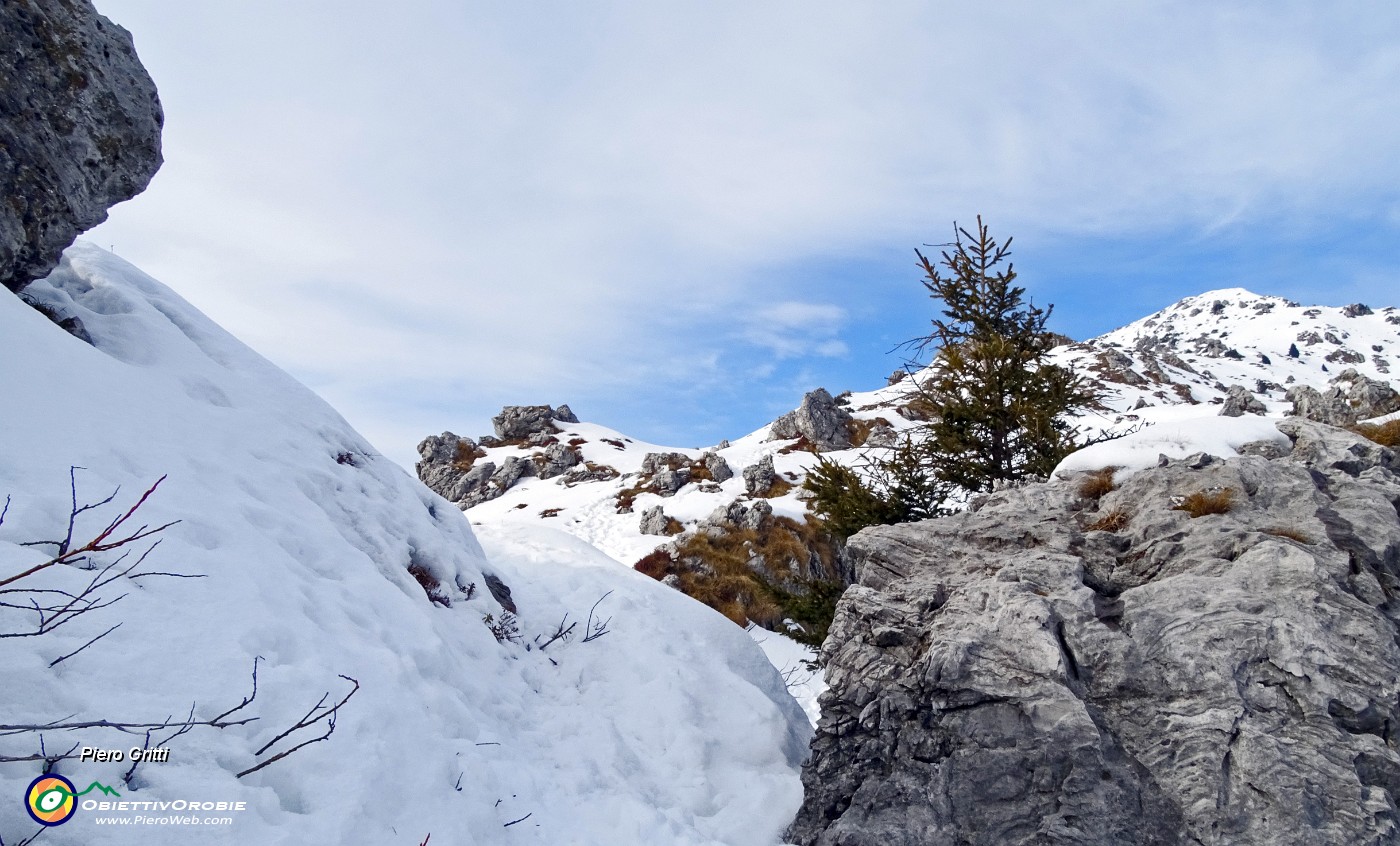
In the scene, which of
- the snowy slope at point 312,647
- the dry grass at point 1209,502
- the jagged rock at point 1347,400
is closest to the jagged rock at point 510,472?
the snowy slope at point 312,647

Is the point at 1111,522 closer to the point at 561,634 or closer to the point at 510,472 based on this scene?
the point at 561,634

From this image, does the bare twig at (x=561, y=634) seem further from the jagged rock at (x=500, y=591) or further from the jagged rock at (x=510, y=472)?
the jagged rock at (x=510, y=472)

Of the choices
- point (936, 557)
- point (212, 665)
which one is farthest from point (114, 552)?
point (936, 557)

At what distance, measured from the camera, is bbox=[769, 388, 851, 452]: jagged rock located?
4975 centimetres

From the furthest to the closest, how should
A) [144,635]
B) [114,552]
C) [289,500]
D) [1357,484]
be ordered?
[1357,484] → [289,500] → [114,552] → [144,635]

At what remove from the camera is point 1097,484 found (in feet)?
35.4

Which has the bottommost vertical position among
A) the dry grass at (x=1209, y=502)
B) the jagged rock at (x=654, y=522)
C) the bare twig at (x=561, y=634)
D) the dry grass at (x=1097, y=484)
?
the bare twig at (x=561, y=634)

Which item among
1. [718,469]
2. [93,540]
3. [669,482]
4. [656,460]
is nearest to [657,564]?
[669,482]

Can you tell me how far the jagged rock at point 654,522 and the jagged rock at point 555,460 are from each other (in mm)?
16049

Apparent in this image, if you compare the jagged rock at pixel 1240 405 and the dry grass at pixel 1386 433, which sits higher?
the jagged rock at pixel 1240 405

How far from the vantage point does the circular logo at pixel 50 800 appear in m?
4.06

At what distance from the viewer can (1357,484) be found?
30.9ft

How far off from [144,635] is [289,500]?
11.5 ft

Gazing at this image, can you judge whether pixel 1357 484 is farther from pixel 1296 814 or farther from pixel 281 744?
pixel 281 744
